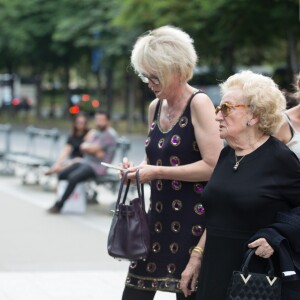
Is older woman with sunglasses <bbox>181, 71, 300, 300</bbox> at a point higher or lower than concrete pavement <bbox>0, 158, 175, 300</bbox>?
higher

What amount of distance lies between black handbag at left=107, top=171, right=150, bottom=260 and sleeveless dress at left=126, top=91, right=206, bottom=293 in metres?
0.10

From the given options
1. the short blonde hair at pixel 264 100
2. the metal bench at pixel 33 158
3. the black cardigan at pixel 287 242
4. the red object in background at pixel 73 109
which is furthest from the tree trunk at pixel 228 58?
the black cardigan at pixel 287 242

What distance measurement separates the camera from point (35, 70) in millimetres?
45500

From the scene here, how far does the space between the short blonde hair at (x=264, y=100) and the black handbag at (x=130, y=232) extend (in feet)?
2.37

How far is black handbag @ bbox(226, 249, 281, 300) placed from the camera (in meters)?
3.47

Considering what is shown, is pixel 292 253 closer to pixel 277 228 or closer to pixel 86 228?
pixel 277 228

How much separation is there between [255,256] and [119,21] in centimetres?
2269

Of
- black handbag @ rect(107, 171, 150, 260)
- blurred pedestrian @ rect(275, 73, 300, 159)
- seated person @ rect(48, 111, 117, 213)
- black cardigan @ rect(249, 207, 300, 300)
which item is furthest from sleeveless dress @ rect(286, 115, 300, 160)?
seated person @ rect(48, 111, 117, 213)

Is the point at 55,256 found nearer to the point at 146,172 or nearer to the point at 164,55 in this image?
the point at 146,172

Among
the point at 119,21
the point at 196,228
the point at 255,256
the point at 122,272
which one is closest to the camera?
the point at 255,256

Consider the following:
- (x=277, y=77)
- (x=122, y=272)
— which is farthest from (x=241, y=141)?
(x=277, y=77)

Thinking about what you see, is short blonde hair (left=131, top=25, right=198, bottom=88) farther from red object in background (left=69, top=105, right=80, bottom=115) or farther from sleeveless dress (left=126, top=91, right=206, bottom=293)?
red object in background (left=69, top=105, right=80, bottom=115)

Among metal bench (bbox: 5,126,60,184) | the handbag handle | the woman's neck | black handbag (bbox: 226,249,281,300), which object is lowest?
metal bench (bbox: 5,126,60,184)

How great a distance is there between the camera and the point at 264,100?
372 centimetres
